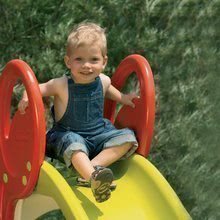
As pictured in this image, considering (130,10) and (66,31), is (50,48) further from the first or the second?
(130,10)

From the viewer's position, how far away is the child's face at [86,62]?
121 inches

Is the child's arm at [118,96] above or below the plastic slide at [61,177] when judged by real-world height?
above

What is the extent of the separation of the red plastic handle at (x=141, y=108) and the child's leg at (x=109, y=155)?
0.45ft

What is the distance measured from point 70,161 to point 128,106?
61 centimetres

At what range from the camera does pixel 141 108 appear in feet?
11.0

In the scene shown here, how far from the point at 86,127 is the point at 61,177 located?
0.39m

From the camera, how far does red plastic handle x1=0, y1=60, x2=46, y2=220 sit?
294cm

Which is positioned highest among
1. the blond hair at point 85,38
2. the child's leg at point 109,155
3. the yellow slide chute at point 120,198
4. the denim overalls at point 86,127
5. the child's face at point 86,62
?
the blond hair at point 85,38

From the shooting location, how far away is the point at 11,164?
10.6 ft

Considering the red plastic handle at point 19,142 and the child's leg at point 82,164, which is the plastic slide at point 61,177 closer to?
the red plastic handle at point 19,142

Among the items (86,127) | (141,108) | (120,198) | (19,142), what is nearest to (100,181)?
(120,198)

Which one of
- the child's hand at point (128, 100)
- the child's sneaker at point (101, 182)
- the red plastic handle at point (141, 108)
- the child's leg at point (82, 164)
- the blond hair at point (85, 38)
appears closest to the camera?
the child's sneaker at point (101, 182)

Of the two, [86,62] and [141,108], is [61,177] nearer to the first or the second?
[86,62]

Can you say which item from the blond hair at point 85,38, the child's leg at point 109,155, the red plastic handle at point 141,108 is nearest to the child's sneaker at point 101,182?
the child's leg at point 109,155
